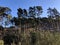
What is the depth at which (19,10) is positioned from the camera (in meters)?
43.8

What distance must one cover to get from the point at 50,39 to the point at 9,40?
28.8 feet

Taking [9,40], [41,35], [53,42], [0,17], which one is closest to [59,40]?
[53,42]

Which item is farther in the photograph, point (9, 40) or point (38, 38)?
point (9, 40)

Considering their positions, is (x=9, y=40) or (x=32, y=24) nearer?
(x=9, y=40)

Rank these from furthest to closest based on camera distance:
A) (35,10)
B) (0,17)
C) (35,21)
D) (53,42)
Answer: (35,10), (35,21), (0,17), (53,42)

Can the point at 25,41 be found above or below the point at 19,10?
below

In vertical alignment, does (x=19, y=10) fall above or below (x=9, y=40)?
above

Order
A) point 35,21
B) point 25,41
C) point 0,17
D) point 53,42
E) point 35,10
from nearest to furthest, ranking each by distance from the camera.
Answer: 1. point 53,42
2. point 25,41
3. point 0,17
4. point 35,21
5. point 35,10

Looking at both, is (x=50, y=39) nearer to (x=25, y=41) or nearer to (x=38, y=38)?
(x=38, y=38)

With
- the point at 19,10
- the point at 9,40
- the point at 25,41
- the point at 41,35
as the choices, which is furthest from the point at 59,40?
the point at 19,10

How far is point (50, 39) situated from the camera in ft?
41.8

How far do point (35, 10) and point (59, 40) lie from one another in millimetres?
33350

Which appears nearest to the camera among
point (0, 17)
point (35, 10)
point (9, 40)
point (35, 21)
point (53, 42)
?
point (53, 42)

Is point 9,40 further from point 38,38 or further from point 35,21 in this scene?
point 35,21
